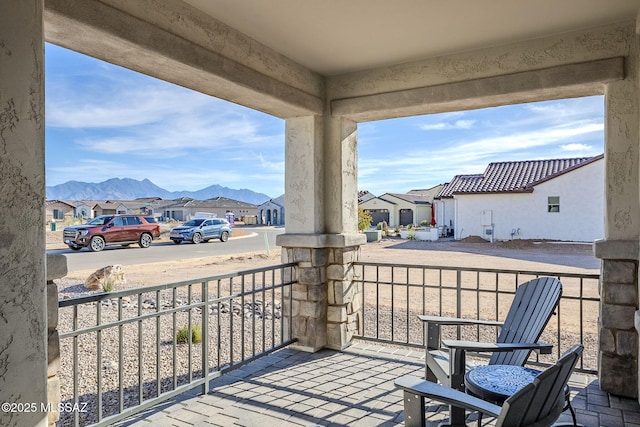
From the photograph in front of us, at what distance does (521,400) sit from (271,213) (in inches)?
1646

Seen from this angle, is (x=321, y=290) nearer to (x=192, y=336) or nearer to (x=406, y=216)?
(x=192, y=336)

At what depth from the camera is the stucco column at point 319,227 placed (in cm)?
384

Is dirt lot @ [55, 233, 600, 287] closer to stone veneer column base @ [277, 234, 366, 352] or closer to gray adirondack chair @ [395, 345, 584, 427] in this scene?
stone veneer column base @ [277, 234, 366, 352]

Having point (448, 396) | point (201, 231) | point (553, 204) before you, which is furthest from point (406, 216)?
point (448, 396)

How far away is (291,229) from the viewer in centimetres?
398

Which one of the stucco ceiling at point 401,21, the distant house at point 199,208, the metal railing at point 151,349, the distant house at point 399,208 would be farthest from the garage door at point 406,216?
the stucco ceiling at point 401,21

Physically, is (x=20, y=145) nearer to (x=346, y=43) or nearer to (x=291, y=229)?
(x=346, y=43)

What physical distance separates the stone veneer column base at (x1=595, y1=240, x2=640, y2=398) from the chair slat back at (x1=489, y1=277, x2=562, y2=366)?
525mm

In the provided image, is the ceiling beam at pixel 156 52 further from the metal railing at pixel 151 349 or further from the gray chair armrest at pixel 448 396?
the gray chair armrest at pixel 448 396

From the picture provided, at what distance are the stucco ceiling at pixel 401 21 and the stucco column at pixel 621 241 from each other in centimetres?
52

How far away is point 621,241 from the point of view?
9.19 ft

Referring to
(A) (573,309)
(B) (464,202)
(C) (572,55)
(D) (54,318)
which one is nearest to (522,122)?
(B) (464,202)

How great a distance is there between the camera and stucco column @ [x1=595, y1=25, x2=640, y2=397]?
2.79 meters

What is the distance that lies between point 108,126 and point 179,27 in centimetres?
10658
